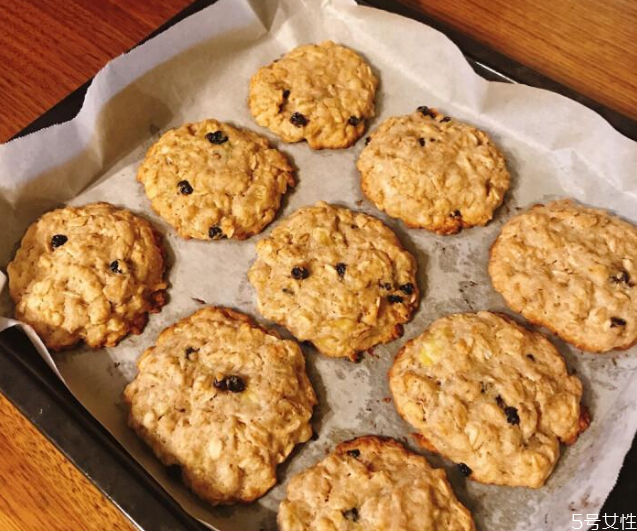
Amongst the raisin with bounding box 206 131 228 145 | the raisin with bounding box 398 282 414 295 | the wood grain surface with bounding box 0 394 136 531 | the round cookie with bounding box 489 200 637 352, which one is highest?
the round cookie with bounding box 489 200 637 352

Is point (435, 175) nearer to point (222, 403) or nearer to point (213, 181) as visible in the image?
point (213, 181)

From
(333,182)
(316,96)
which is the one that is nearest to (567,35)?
(316,96)

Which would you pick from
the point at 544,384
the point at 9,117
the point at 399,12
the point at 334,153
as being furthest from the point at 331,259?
the point at 9,117

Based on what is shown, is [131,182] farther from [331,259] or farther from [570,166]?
[570,166]

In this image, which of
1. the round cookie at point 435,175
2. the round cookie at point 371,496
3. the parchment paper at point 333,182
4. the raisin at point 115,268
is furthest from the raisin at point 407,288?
the raisin at point 115,268

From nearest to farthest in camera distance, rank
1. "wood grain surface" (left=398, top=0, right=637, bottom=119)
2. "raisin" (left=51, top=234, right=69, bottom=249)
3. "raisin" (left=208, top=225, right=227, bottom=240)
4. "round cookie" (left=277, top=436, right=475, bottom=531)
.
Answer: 1. "round cookie" (left=277, top=436, right=475, bottom=531)
2. "raisin" (left=51, top=234, right=69, bottom=249)
3. "raisin" (left=208, top=225, right=227, bottom=240)
4. "wood grain surface" (left=398, top=0, right=637, bottom=119)

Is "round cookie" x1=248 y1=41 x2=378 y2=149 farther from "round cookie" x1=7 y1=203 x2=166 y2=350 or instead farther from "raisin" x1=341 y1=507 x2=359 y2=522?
"raisin" x1=341 y1=507 x2=359 y2=522

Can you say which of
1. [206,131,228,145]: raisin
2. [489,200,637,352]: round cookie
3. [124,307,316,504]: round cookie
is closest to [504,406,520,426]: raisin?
[489,200,637,352]: round cookie
